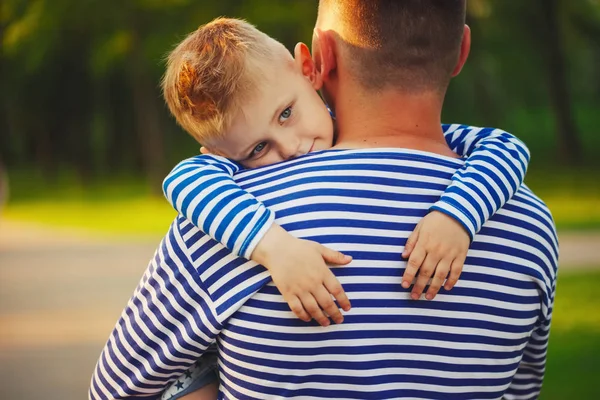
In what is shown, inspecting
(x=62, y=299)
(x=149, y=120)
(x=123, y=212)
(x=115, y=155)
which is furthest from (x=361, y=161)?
(x=115, y=155)

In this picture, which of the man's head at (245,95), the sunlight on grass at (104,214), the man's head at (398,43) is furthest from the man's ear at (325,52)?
the sunlight on grass at (104,214)

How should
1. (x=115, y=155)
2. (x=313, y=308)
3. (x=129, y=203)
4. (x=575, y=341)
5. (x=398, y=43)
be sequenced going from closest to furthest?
(x=313, y=308)
(x=398, y=43)
(x=575, y=341)
(x=129, y=203)
(x=115, y=155)

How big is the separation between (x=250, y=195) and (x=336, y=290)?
0.26 m

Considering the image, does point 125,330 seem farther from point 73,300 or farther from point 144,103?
point 144,103

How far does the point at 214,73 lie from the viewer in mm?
2020

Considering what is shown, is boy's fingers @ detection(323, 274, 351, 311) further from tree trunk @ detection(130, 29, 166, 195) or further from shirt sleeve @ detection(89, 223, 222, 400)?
tree trunk @ detection(130, 29, 166, 195)

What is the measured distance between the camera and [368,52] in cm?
175

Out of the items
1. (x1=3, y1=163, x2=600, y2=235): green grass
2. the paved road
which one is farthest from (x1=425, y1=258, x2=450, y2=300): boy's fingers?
(x1=3, y1=163, x2=600, y2=235): green grass

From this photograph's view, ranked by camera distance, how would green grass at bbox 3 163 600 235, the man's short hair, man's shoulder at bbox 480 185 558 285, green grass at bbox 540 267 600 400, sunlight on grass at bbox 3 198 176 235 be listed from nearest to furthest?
man's shoulder at bbox 480 185 558 285 < the man's short hair < green grass at bbox 540 267 600 400 < green grass at bbox 3 163 600 235 < sunlight on grass at bbox 3 198 176 235

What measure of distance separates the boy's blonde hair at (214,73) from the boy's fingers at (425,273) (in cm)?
77

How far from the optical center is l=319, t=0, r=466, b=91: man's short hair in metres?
1.74

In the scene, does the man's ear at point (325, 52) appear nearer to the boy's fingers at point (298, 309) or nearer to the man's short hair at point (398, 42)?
the man's short hair at point (398, 42)

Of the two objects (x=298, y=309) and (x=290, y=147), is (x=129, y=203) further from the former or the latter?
(x=298, y=309)

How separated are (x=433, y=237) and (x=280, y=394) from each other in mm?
435
